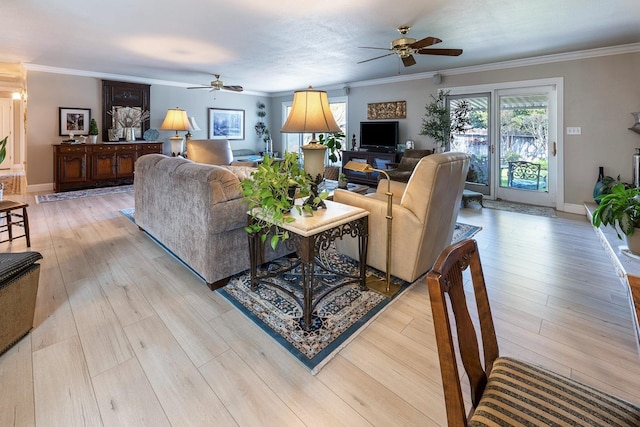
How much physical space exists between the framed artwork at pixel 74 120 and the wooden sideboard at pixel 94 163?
0.60 meters

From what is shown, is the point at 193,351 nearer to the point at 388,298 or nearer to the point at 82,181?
the point at 388,298

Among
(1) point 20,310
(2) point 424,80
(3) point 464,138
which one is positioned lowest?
(1) point 20,310

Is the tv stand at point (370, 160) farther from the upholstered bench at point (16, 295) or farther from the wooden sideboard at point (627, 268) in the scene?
the upholstered bench at point (16, 295)

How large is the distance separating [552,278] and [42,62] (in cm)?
820

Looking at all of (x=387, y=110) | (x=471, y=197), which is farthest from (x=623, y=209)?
(x=387, y=110)

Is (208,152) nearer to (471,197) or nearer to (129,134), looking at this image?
(129,134)

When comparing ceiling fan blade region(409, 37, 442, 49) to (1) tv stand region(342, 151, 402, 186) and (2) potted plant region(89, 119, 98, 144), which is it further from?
(2) potted plant region(89, 119, 98, 144)

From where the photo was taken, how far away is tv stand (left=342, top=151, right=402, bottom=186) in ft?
22.4

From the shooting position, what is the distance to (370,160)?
23.6ft

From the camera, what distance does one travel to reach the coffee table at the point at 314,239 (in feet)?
6.16

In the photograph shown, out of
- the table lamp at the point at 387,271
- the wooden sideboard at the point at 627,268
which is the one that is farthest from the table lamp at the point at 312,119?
the wooden sideboard at the point at 627,268

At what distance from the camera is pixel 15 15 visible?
11.1 ft

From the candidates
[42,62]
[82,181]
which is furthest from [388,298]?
[42,62]

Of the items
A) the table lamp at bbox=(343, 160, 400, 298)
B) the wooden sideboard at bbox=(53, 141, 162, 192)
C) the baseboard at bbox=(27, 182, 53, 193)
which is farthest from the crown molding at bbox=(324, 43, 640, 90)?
the baseboard at bbox=(27, 182, 53, 193)
